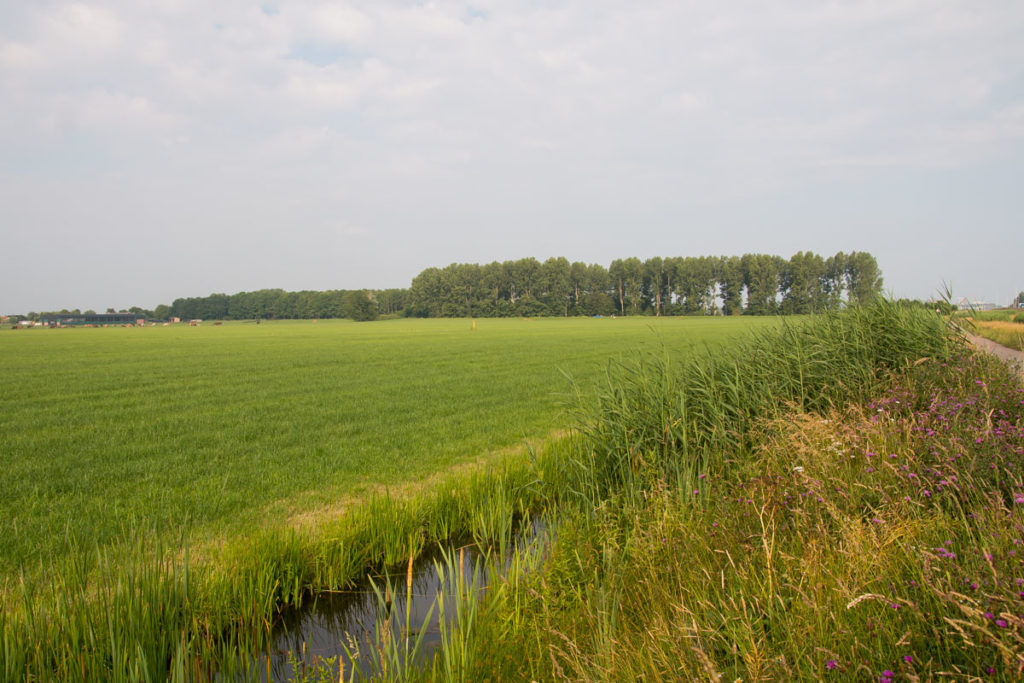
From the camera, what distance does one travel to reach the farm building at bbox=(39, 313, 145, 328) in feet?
530

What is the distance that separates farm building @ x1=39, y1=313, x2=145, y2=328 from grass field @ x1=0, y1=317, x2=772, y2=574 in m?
179

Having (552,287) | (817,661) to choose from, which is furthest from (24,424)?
(552,287)

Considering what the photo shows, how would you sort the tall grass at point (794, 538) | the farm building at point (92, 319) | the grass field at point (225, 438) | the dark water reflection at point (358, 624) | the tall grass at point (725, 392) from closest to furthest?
the tall grass at point (794, 538) → the dark water reflection at point (358, 624) → the grass field at point (225, 438) → the tall grass at point (725, 392) → the farm building at point (92, 319)

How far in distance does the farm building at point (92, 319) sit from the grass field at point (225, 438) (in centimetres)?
17906

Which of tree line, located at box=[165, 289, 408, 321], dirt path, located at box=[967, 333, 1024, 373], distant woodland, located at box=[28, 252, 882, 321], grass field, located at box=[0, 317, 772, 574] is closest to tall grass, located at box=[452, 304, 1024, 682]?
dirt path, located at box=[967, 333, 1024, 373]

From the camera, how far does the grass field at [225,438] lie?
647 cm

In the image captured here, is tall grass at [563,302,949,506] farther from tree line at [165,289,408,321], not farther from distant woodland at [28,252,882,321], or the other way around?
tree line at [165,289,408,321]

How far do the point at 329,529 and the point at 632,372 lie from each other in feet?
16.3

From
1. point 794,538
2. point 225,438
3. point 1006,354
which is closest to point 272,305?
point 225,438

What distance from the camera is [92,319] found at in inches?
6673

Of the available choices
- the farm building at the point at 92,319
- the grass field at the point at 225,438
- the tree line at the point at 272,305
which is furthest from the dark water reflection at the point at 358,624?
the farm building at the point at 92,319

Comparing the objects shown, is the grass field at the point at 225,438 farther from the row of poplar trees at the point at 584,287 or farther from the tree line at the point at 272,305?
the tree line at the point at 272,305

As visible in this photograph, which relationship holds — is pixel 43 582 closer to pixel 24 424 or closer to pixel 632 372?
pixel 632 372

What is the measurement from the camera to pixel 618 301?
150125 millimetres
